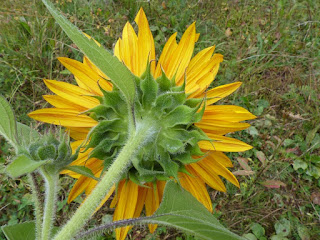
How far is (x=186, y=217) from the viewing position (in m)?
0.68

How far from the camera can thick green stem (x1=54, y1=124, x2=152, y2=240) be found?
0.70m

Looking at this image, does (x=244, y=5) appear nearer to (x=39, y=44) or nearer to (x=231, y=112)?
(x=39, y=44)

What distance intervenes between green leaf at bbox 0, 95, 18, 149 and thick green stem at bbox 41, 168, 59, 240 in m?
0.11

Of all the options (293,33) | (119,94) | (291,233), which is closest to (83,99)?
(119,94)

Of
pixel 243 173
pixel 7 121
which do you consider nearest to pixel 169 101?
pixel 7 121

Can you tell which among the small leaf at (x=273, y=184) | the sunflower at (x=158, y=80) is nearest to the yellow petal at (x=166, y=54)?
the sunflower at (x=158, y=80)

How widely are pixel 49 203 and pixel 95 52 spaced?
1.18 feet

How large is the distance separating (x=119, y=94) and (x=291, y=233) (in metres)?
1.83

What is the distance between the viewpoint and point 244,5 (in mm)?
3422

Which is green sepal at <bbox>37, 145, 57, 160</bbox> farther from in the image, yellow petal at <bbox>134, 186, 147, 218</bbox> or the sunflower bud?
yellow petal at <bbox>134, 186, 147, 218</bbox>

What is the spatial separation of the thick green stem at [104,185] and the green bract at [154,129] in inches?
1.4

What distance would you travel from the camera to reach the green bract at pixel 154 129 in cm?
93

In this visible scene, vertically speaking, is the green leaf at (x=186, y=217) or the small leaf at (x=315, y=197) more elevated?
the green leaf at (x=186, y=217)

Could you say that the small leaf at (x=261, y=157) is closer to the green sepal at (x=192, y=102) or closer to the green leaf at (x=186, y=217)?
the green sepal at (x=192, y=102)
